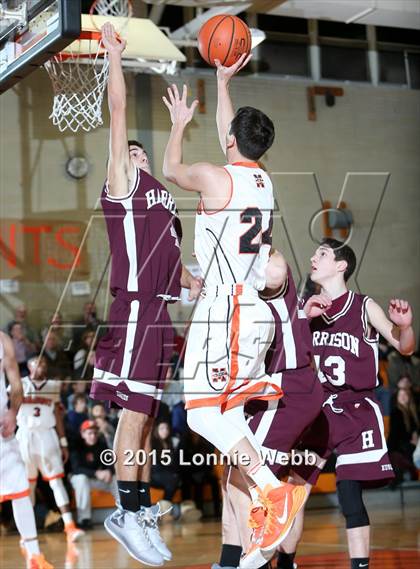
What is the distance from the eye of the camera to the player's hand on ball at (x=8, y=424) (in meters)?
6.61

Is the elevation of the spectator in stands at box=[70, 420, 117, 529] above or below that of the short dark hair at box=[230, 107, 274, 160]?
below

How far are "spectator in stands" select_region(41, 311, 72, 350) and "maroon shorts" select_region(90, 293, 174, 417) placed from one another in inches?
252

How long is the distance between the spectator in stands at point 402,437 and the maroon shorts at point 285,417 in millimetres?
6485

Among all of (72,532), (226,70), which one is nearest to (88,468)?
(72,532)

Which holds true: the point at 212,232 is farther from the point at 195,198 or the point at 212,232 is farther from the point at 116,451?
the point at 195,198

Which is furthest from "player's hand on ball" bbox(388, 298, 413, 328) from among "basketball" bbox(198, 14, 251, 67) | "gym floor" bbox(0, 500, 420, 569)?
"gym floor" bbox(0, 500, 420, 569)

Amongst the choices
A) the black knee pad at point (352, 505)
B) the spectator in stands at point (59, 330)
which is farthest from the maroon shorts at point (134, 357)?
the spectator in stands at point (59, 330)

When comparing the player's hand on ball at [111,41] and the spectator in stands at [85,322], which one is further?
the spectator in stands at [85,322]

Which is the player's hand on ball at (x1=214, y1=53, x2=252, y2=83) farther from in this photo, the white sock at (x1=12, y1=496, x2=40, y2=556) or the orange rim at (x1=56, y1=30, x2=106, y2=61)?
the white sock at (x1=12, y1=496, x2=40, y2=556)

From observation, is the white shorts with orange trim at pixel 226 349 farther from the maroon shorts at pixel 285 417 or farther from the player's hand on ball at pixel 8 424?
the player's hand on ball at pixel 8 424

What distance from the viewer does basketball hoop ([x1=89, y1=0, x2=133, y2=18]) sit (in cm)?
950

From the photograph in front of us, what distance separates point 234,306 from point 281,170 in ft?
26.6

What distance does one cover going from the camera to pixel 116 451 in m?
4.98

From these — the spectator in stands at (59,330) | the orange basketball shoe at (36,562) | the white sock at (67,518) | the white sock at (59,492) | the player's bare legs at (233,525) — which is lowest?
the white sock at (67,518)
